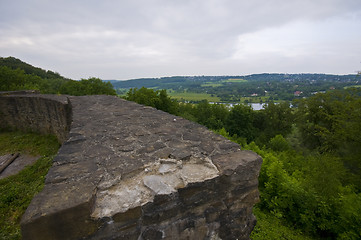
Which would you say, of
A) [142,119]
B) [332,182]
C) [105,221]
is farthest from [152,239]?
[332,182]

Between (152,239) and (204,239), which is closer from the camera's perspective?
(152,239)

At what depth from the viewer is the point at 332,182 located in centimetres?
677

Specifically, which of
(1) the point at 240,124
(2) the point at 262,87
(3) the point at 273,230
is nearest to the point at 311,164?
(3) the point at 273,230

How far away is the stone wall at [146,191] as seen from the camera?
1544 millimetres

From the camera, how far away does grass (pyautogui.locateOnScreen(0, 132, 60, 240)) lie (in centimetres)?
371

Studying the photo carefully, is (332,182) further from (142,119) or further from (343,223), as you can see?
(142,119)

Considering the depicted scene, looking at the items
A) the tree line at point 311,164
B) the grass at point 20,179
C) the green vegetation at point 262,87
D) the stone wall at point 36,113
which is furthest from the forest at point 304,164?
the green vegetation at point 262,87

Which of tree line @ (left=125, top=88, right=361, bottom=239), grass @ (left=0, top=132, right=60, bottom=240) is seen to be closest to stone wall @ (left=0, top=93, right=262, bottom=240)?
grass @ (left=0, top=132, right=60, bottom=240)

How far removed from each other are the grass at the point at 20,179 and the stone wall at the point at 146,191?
240 cm

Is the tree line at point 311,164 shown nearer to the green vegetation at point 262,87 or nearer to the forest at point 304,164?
the forest at point 304,164

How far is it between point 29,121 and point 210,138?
8815mm

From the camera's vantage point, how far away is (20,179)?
5.14 metres

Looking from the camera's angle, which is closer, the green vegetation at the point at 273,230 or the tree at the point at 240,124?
the green vegetation at the point at 273,230

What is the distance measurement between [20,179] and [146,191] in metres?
5.23
